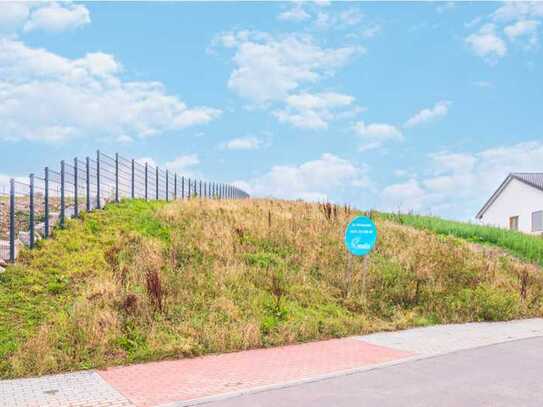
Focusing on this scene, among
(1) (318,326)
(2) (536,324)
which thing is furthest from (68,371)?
(2) (536,324)

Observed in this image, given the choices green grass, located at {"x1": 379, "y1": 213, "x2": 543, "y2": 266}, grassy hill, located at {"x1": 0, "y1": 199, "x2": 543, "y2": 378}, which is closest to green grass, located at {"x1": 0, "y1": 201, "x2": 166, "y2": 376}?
grassy hill, located at {"x1": 0, "y1": 199, "x2": 543, "y2": 378}

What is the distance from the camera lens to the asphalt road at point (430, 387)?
728 centimetres

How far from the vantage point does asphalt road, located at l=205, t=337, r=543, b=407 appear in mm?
7281

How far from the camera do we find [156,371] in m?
8.93

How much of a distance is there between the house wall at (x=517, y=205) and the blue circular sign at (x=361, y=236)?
32.9 meters

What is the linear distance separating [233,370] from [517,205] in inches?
1736

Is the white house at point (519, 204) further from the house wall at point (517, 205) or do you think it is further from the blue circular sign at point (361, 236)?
the blue circular sign at point (361, 236)

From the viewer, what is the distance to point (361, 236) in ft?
47.3

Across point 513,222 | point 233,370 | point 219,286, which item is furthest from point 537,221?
point 233,370

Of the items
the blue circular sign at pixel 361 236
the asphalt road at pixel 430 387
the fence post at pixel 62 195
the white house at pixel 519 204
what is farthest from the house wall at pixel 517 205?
the asphalt road at pixel 430 387

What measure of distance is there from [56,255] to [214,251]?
3.98 m

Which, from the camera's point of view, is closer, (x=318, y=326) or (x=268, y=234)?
(x=318, y=326)

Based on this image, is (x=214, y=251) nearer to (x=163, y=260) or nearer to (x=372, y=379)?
(x=163, y=260)

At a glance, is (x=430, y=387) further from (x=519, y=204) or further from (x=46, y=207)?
(x=519, y=204)
